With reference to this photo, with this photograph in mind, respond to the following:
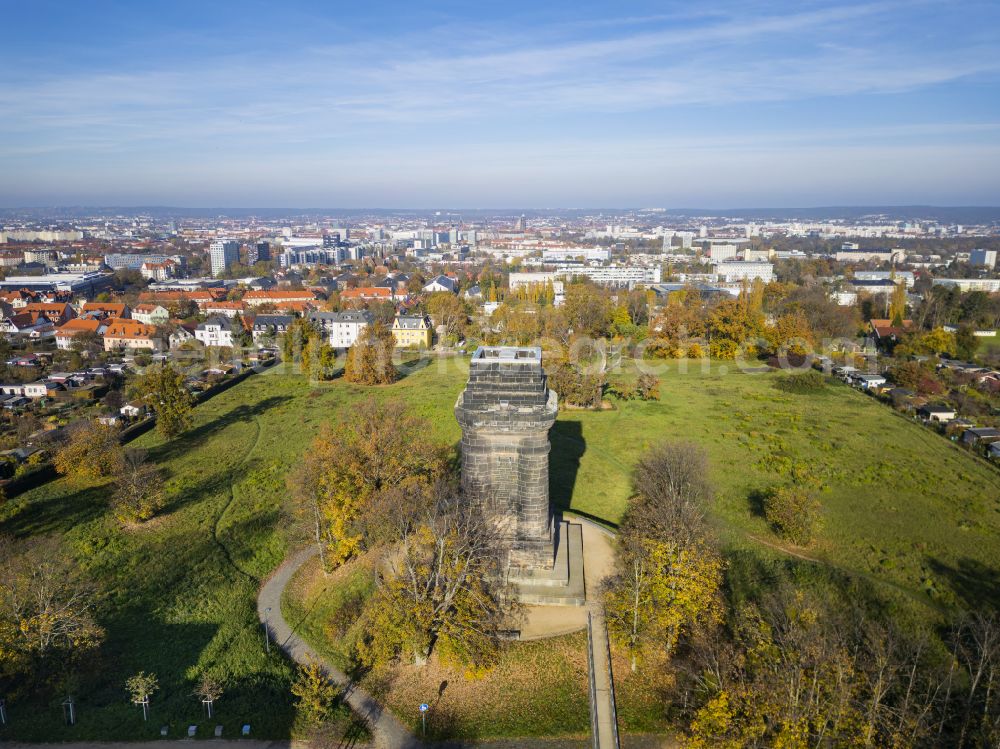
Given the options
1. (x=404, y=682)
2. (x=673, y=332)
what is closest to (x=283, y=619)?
(x=404, y=682)

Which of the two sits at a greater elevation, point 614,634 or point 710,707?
point 710,707

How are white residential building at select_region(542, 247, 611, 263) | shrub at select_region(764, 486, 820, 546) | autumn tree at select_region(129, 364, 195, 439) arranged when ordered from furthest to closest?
white residential building at select_region(542, 247, 611, 263)
autumn tree at select_region(129, 364, 195, 439)
shrub at select_region(764, 486, 820, 546)

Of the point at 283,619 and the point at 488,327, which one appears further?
the point at 488,327

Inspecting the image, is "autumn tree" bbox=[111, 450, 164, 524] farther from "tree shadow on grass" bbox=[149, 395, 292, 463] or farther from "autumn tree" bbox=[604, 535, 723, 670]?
"autumn tree" bbox=[604, 535, 723, 670]

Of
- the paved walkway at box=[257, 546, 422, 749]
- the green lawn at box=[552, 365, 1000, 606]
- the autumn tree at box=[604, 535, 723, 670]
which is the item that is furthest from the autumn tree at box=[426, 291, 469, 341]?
the autumn tree at box=[604, 535, 723, 670]

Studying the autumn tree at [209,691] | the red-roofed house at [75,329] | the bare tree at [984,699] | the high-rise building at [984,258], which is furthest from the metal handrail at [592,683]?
the high-rise building at [984,258]

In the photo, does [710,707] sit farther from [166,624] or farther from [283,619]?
[166,624]
